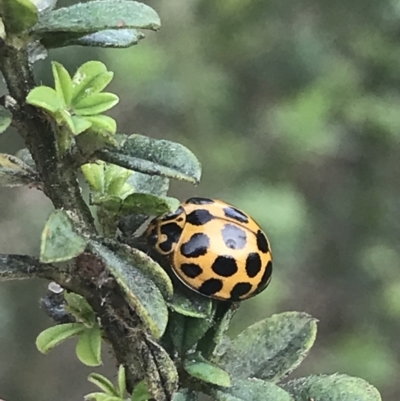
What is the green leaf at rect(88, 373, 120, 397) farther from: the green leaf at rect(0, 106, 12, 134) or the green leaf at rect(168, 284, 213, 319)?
the green leaf at rect(0, 106, 12, 134)

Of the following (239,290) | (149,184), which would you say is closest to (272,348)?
(239,290)

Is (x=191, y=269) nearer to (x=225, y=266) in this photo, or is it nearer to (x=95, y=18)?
(x=225, y=266)

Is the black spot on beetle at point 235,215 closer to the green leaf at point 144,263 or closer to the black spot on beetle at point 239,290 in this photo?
the black spot on beetle at point 239,290

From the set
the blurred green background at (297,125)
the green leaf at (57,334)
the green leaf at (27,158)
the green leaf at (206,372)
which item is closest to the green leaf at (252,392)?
the green leaf at (206,372)

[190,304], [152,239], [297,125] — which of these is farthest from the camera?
[297,125]

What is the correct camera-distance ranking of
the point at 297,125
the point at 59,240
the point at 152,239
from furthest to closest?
the point at 297,125 < the point at 152,239 < the point at 59,240

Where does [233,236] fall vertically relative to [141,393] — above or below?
above
